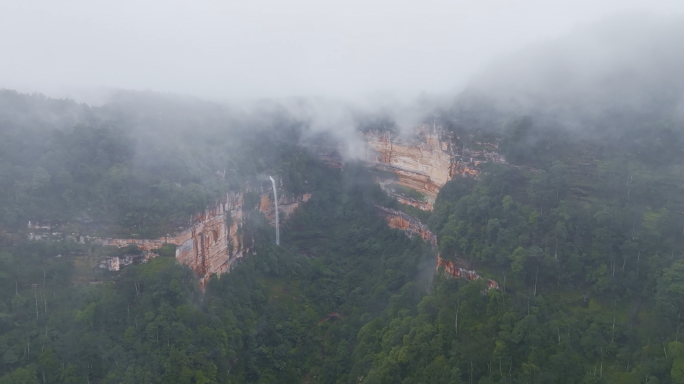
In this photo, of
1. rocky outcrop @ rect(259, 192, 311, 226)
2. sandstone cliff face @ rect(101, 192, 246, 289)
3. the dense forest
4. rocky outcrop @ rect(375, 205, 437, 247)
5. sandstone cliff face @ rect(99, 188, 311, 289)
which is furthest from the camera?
rocky outcrop @ rect(259, 192, 311, 226)

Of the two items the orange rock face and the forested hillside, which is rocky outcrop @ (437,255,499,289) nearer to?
the orange rock face

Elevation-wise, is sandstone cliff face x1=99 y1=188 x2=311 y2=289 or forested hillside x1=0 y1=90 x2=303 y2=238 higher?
forested hillside x1=0 y1=90 x2=303 y2=238

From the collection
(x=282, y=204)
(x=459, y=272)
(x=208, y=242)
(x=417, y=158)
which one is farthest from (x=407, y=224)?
(x=208, y=242)

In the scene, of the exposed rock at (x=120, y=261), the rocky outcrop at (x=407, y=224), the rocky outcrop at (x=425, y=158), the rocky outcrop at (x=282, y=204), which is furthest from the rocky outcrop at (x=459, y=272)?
the exposed rock at (x=120, y=261)

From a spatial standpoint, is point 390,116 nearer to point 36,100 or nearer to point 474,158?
point 474,158

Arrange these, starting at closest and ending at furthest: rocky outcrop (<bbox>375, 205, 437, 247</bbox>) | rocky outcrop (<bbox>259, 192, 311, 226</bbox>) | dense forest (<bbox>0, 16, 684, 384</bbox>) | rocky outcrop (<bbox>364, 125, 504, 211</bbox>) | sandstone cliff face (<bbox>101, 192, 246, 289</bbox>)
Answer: dense forest (<bbox>0, 16, 684, 384</bbox>), sandstone cliff face (<bbox>101, 192, 246, 289</bbox>), rocky outcrop (<bbox>364, 125, 504, 211</bbox>), rocky outcrop (<bbox>375, 205, 437, 247</bbox>), rocky outcrop (<bbox>259, 192, 311, 226</bbox>)

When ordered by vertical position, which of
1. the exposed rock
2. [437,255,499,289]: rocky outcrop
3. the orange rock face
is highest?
the orange rock face

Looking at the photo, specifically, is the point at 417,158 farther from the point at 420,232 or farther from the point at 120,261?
the point at 120,261

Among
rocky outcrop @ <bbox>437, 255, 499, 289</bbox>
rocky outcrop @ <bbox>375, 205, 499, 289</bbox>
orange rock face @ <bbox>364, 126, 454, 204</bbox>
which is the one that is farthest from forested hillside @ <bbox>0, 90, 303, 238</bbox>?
rocky outcrop @ <bbox>437, 255, 499, 289</bbox>

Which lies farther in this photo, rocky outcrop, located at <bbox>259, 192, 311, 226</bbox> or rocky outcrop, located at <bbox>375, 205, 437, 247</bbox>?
rocky outcrop, located at <bbox>259, 192, 311, 226</bbox>

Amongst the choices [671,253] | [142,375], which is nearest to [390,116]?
[671,253]

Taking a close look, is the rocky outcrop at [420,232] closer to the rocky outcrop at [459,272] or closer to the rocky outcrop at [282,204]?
the rocky outcrop at [459,272]
